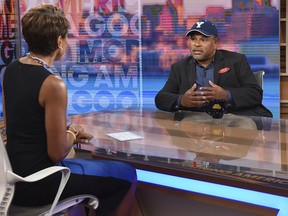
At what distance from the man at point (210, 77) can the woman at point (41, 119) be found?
1.16 meters

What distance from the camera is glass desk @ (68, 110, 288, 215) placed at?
1812 mm

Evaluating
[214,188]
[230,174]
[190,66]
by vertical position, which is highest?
[190,66]

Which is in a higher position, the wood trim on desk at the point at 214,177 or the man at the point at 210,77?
the man at the point at 210,77

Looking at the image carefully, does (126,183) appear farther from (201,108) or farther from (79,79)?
(79,79)

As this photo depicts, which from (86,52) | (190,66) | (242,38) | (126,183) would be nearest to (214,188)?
(126,183)

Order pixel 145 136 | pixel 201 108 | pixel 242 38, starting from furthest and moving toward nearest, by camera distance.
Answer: pixel 242 38
pixel 201 108
pixel 145 136

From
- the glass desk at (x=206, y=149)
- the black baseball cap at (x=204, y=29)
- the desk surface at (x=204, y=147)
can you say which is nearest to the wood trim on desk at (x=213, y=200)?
the glass desk at (x=206, y=149)

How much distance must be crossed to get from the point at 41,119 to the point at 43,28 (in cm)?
36

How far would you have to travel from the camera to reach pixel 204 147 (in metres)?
2.10

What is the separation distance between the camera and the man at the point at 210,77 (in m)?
3.10

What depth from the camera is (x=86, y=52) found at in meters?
5.51

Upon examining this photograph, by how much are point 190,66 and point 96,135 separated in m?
Answer: 1.09

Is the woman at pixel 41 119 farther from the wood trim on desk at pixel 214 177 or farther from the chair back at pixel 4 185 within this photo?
the wood trim on desk at pixel 214 177

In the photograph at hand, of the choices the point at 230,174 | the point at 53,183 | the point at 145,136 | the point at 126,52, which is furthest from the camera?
the point at 126,52
